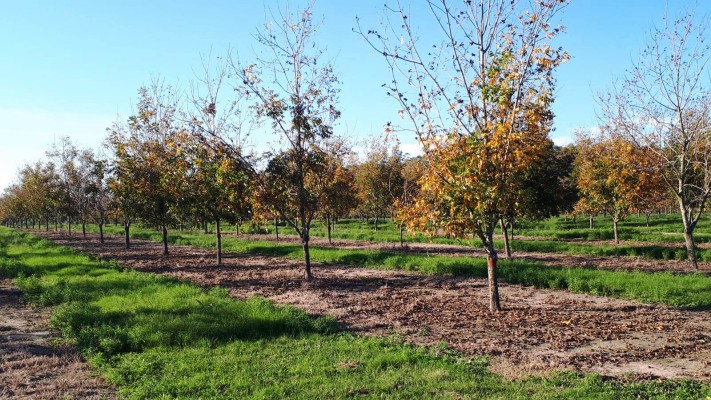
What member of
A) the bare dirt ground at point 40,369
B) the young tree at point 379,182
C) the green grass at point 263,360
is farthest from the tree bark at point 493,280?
the young tree at point 379,182

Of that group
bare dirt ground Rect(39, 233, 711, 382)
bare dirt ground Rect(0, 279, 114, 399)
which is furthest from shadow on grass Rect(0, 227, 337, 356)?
bare dirt ground Rect(39, 233, 711, 382)

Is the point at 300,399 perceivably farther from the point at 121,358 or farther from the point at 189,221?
the point at 189,221

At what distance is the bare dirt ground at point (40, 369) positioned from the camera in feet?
21.7

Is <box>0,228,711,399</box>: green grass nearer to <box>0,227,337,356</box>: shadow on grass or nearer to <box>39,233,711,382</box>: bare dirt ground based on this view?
<box>0,227,337,356</box>: shadow on grass

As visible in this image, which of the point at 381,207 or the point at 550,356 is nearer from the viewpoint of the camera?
the point at 550,356

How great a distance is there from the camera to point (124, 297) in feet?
41.1

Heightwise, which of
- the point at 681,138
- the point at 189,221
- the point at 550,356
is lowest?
the point at 550,356

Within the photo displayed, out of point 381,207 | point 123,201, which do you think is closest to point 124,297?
point 123,201

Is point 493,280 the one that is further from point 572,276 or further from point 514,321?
point 572,276

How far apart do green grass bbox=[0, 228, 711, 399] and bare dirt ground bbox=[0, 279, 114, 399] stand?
10.2 inches

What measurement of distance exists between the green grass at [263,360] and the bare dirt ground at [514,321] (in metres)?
0.73

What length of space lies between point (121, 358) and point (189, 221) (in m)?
18.5

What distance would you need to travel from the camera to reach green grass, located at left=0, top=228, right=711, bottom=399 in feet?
20.4

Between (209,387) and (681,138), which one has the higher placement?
(681,138)
